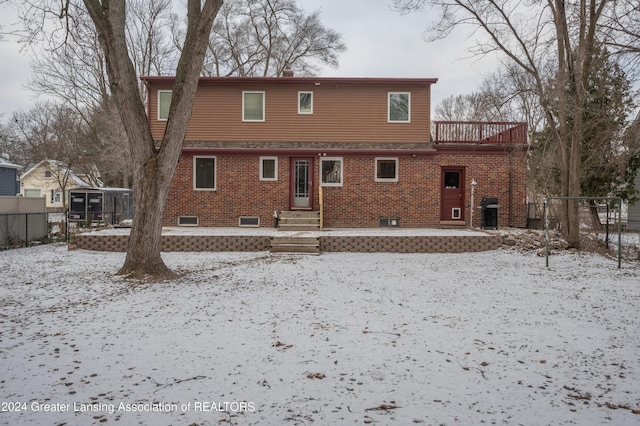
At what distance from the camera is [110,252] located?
39.7 feet

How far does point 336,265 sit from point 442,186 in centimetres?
804

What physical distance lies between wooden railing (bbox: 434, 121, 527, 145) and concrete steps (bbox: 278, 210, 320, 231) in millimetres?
5585

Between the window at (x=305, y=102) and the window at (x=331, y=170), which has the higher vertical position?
the window at (x=305, y=102)

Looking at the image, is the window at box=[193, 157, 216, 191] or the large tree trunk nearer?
the large tree trunk

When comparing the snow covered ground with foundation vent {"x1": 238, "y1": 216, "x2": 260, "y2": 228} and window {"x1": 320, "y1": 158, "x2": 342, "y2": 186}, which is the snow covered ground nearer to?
foundation vent {"x1": 238, "y1": 216, "x2": 260, "y2": 228}

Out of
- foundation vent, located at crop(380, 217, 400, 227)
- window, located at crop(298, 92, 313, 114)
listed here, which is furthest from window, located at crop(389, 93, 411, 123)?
foundation vent, located at crop(380, 217, 400, 227)

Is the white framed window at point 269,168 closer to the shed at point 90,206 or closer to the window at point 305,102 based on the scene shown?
the window at point 305,102

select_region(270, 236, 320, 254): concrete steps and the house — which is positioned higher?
the house

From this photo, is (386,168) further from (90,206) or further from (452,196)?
(90,206)

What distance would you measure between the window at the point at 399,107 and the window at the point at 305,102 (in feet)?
9.98

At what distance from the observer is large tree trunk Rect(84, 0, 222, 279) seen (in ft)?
Result: 25.9

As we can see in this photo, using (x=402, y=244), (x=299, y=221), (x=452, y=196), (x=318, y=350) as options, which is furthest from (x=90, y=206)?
(x=318, y=350)

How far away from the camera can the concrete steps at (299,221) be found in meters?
14.4

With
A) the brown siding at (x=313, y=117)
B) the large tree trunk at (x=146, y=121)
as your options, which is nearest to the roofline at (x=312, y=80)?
the brown siding at (x=313, y=117)
